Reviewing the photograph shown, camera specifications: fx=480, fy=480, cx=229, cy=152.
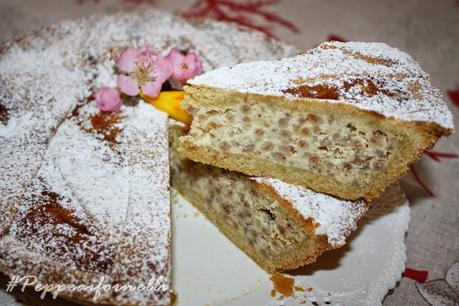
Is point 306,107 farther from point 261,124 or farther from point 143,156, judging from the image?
point 143,156

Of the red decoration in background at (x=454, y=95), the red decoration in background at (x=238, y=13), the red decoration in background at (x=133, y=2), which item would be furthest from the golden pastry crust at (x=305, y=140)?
the red decoration in background at (x=133, y=2)

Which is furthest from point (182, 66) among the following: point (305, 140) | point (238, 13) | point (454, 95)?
point (454, 95)

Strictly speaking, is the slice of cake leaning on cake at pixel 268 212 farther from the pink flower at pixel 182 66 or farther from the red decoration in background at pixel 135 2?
the red decoration in background at pixel 135 2

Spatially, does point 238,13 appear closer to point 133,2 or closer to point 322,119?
point 133,2

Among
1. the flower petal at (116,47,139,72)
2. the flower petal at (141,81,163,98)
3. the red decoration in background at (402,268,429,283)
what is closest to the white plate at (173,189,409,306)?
the red decoration in background at (402,268,429,283)

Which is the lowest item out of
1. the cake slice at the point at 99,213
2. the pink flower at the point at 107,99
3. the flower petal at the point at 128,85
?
the cake slice at the point at 99,213

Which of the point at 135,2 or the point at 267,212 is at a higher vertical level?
the point at 135,2

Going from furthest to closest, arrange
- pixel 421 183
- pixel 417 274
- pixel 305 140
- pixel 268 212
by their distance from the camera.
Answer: pixel 421 183 → pixel 417 274 → pixel 268 212 → pixel 305 140
